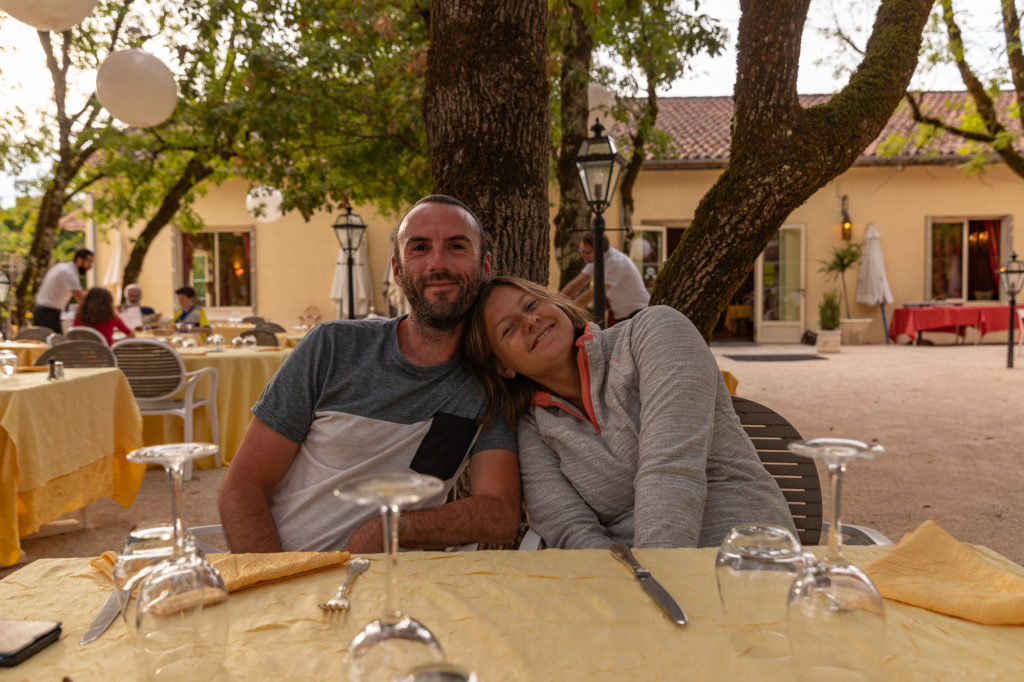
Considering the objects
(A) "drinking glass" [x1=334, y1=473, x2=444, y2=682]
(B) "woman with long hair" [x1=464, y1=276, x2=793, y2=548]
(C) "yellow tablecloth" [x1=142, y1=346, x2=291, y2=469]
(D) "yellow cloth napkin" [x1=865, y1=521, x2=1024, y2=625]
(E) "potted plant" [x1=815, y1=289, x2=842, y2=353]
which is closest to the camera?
(A) "drinking glass" [x1=334, y1=473, x2=444, y2=682]

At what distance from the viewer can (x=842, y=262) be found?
55.5 ft

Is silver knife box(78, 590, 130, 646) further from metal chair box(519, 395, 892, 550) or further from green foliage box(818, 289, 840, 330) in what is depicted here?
green foliage box(818, 289, 840, 330)

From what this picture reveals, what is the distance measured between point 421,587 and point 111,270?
58.4 feet

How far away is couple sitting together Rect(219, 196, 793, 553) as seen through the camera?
1.92 metres

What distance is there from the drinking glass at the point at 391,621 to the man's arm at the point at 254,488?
4.42ft

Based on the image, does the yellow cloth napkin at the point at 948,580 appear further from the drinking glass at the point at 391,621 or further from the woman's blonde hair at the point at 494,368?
the woman's blonde hair at the point at 494,368

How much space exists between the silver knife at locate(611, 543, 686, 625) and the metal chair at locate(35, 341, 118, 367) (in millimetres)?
5085

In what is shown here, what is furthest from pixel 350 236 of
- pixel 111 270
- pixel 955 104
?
pixel 111 270

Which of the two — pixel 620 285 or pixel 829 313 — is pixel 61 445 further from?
pixel 829 313

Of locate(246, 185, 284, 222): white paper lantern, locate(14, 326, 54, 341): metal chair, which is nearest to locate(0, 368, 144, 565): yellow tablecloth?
locate(14, 326, 54, 341): metal chair

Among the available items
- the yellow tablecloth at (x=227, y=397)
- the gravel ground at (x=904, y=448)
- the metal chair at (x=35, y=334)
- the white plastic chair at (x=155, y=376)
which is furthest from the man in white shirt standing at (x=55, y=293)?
the gravel ground at (x=904, y=448)

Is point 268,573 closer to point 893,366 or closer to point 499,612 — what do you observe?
point 499,612

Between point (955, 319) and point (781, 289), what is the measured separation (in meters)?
3.67

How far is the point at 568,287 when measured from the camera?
23.2 feet
